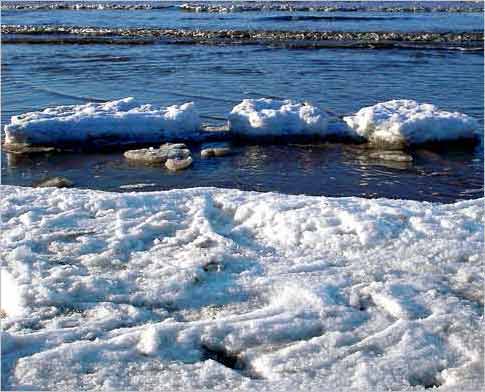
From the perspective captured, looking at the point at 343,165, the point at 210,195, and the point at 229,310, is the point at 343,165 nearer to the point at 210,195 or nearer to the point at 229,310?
the point at 210,195

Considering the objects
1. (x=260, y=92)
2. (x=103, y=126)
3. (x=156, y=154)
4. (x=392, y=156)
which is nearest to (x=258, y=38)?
(x=260, y=92)

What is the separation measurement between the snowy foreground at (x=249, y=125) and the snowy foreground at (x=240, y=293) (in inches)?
156

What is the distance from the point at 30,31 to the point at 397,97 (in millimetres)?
26331

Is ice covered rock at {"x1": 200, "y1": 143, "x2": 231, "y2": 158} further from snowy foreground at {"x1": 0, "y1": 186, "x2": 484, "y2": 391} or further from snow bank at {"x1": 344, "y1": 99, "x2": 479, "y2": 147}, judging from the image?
snowy foreground at {"x1": 0, "y1": 186, "x2": 484, "y2": 391}

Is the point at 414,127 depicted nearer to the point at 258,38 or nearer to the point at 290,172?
the point at 290,172

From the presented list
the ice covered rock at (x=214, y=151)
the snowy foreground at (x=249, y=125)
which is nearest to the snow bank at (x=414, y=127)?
A: the snowy foreground at (x=249, y=125)

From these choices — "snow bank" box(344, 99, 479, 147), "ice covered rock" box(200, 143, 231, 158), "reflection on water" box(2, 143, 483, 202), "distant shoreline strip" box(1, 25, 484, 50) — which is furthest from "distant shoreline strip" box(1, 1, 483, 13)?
"reflection on water" box(2, 143, 483, 202)

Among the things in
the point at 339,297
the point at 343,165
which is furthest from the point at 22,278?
the point at 343,165

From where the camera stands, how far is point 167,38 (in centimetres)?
3022

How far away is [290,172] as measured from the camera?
9383mm

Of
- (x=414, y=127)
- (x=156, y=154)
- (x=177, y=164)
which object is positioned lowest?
(x=177, y=164)

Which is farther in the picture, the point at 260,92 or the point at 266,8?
the point at 266,8

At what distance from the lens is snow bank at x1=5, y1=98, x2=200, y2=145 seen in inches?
409

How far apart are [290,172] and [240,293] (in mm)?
4750
